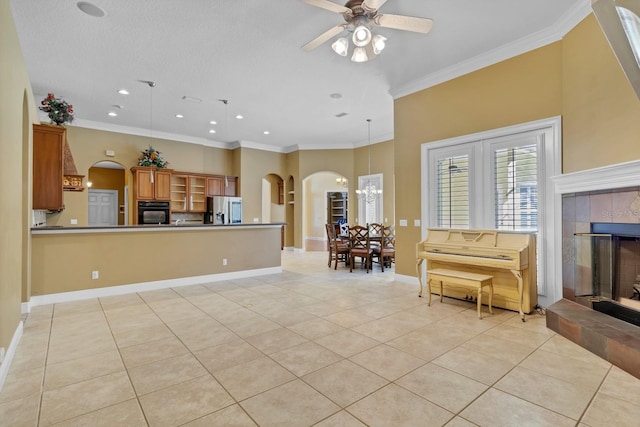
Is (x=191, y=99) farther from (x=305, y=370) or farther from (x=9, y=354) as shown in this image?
(x=305, y=370)

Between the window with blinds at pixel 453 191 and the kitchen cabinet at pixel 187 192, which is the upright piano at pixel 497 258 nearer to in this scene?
the window with blinds at pixel 453 191

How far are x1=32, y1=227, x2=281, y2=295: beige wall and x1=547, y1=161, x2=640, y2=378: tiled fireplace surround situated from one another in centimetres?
469

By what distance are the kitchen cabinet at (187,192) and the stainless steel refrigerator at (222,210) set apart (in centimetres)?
29

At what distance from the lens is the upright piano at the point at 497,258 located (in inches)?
142

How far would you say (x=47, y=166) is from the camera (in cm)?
417

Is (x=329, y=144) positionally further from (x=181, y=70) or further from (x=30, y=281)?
(x=30, y=281)

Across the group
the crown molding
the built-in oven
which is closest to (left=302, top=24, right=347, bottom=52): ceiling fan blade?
the crown molding

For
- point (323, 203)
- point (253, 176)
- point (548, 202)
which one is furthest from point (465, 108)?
point (323, 203)

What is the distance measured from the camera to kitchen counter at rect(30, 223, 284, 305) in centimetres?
430

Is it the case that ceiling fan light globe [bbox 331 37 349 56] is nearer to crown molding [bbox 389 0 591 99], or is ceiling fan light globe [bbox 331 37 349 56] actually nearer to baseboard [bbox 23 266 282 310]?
crown molding [bbox 389 0 591 99]

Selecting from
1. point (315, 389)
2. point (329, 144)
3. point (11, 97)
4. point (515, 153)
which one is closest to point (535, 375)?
point (315, 389)

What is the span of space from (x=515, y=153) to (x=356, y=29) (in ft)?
8.62

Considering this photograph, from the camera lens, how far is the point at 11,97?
→ 280 centimetres

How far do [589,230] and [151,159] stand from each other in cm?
803
